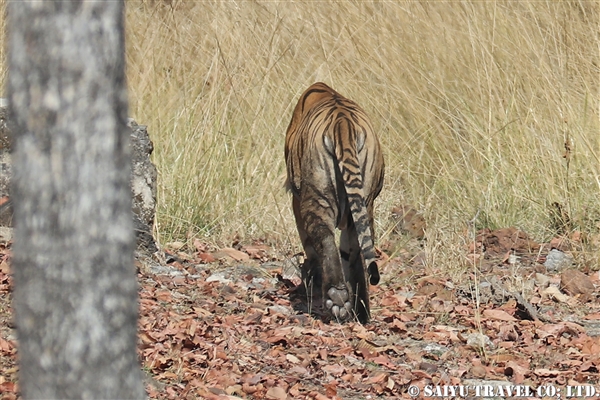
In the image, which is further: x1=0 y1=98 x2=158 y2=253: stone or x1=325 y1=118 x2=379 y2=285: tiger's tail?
x1=0 y1=98 x2=158 y2=253: stone

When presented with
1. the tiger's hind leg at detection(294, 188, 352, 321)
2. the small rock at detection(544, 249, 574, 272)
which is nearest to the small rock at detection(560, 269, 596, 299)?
the small rock at detection(544, 249, 574, 272)

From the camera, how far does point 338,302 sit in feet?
15.7

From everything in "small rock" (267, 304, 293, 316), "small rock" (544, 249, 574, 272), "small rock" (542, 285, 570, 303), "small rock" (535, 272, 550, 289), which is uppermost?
"small rock" (544, 249, 574, 272)

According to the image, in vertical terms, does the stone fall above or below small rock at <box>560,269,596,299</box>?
above

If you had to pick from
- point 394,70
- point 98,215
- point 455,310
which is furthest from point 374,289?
point 98,215

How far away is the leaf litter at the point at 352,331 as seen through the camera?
154 inches

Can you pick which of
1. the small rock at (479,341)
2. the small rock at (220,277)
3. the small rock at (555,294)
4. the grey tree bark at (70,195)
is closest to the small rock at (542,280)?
the small rock at (555,294)

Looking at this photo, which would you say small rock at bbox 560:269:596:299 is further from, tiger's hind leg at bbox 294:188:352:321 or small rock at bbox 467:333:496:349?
tiger's hind leg at bbox 294:188:352:321

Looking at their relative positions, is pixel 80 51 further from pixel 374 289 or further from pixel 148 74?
pixel 148 74

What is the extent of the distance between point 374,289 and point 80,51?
401 centimetres

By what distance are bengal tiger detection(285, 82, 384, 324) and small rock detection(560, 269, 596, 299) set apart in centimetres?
143

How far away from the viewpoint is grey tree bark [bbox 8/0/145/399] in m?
1.86

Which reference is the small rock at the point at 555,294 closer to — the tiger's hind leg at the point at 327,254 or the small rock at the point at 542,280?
the small rock at the point at 542,280

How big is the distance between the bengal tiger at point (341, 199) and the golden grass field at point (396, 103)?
118 cm
